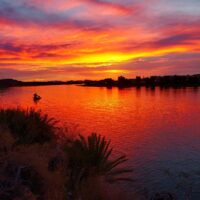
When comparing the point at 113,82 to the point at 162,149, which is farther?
the point at 113,82

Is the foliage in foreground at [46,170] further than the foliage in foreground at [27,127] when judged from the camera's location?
No

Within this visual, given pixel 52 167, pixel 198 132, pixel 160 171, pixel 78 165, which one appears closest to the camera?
pixel 52 167

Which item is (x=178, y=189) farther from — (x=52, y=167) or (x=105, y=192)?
(x=52, y=167)

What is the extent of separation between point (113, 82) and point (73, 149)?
188 meters

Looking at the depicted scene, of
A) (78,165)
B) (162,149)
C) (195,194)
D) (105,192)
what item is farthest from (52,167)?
(162,149)

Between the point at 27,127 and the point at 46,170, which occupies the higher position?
the point at 27,127

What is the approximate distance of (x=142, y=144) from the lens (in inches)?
741

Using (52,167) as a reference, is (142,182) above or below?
below

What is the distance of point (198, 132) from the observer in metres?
22.2

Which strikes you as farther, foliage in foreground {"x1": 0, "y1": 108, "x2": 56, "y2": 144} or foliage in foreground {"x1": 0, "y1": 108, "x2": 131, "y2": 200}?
foliage in foreground {"x1": 0, "y1": 108, "x2": 56, "y2": 144}

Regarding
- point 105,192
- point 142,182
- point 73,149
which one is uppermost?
point 73,149

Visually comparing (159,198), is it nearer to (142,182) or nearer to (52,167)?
(142,182)

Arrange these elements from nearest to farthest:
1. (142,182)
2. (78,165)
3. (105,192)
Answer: (105,192) < (78,165) < (142,182)

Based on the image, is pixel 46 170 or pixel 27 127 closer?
pixel 46 170
